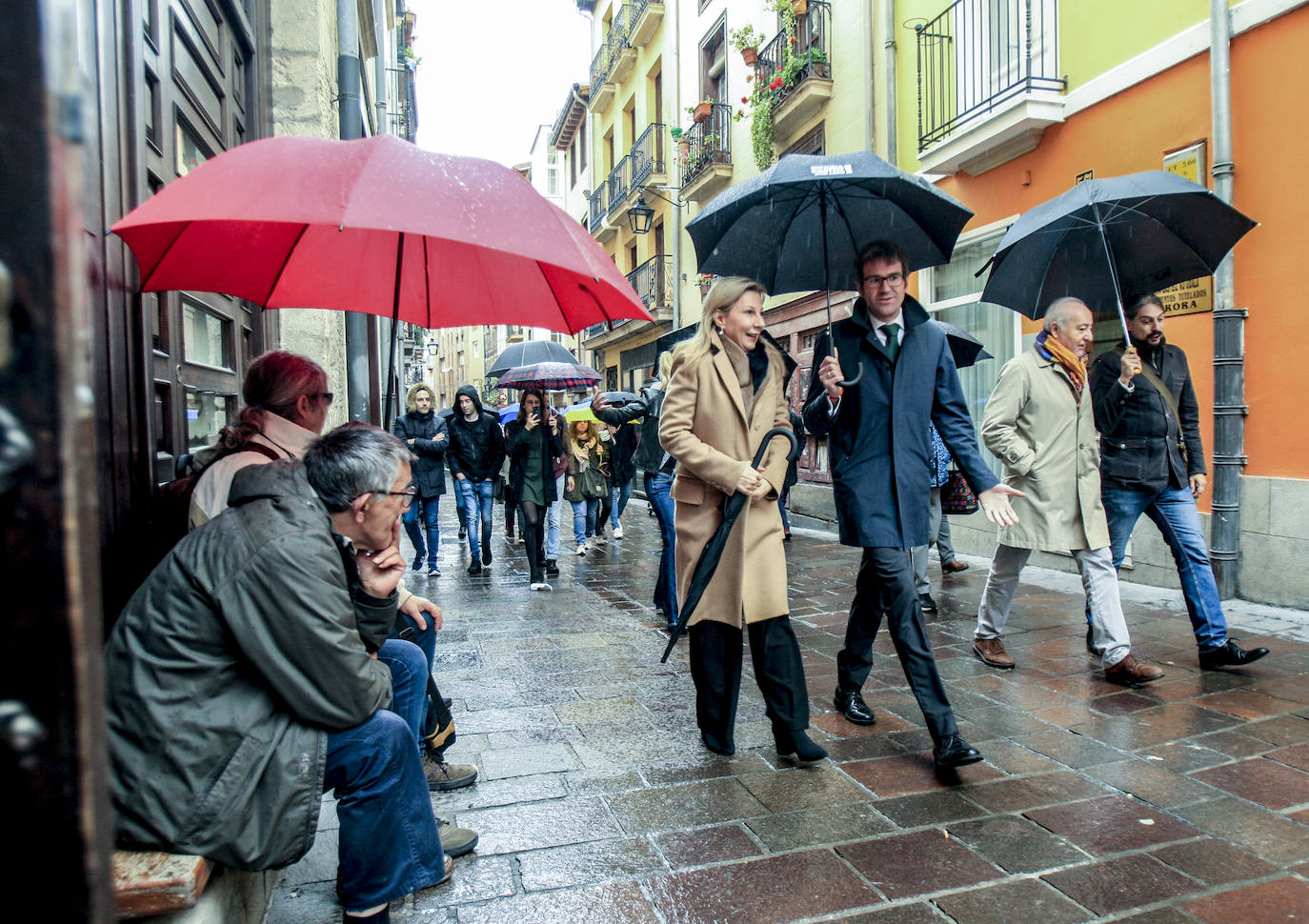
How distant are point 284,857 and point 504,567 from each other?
7.02m

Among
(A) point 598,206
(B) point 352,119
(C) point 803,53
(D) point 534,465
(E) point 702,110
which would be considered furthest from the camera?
(A) point 598,206

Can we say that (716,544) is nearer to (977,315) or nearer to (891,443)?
(891,443)

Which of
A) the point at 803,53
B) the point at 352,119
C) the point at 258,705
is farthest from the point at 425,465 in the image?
the point at 803,53

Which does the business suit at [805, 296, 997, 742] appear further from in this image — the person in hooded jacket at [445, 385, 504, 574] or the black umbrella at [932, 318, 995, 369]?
the person in hooded jacket at [445, 385, 504, 574]

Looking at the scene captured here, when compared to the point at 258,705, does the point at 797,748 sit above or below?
below

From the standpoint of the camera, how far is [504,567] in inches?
352

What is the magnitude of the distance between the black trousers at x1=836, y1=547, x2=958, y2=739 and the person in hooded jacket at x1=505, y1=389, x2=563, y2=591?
4183 millimetres

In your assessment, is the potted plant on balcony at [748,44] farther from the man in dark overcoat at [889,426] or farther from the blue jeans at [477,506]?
the man in dark overcoat at [889,426]

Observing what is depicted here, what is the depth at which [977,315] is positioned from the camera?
10102 mm

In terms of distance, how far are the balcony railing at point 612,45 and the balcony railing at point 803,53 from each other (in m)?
10.1

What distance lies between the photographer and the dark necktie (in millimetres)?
3645

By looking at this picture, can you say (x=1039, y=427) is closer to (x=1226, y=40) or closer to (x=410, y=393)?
(x=1226, y=40)

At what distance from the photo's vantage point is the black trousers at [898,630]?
3.30m

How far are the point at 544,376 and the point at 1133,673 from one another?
19.2 ft
